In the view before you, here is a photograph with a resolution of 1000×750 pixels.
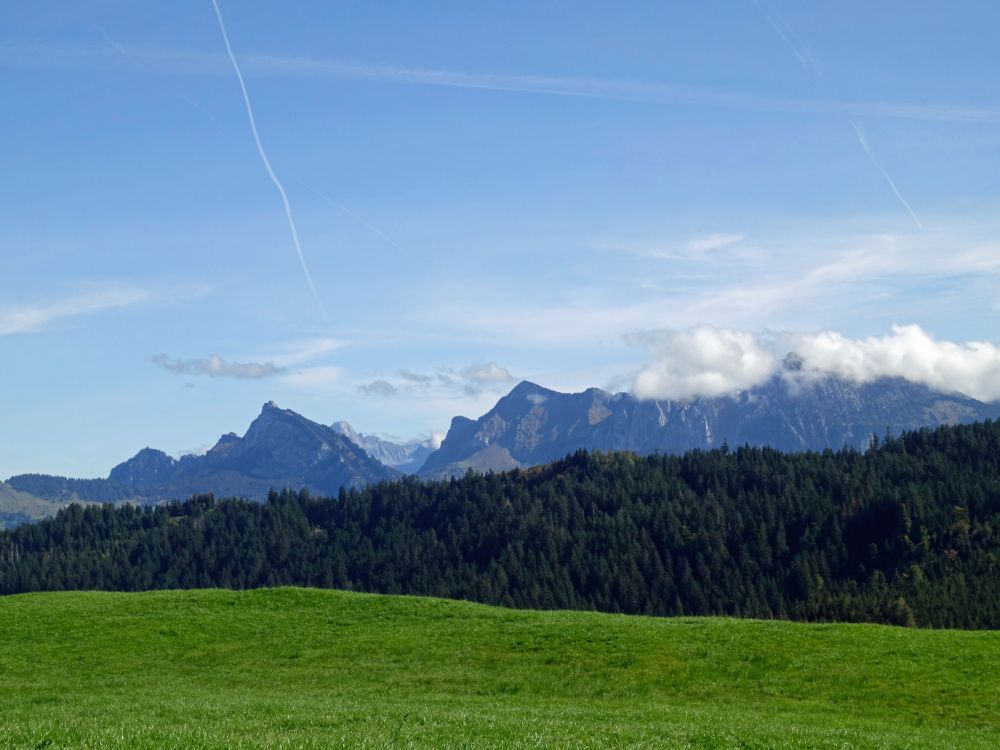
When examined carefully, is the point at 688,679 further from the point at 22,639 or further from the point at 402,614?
the point at 22,639

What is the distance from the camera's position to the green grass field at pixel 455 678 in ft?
115

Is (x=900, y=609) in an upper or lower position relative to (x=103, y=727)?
lower

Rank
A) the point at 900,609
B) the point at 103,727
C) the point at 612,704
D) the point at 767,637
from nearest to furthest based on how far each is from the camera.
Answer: the point at 103,727, the point at 612,704, the point at 767,637, the point at 900,609

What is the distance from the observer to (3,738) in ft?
93.7

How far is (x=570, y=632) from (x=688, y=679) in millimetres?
10765

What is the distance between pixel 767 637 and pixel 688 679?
8.25 m

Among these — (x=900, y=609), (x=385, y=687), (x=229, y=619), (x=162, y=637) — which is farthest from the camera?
(x=900, y=609)

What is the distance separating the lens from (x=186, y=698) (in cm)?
4638

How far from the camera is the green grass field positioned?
115ft

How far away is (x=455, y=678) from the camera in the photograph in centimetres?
5331

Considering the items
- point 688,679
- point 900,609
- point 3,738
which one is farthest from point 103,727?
point 900,609

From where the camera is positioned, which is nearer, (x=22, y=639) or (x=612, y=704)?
(x=612, y=704)

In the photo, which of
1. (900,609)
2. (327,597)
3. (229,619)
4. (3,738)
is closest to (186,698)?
(3,738)

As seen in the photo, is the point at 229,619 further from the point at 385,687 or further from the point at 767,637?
the point at 767,637
